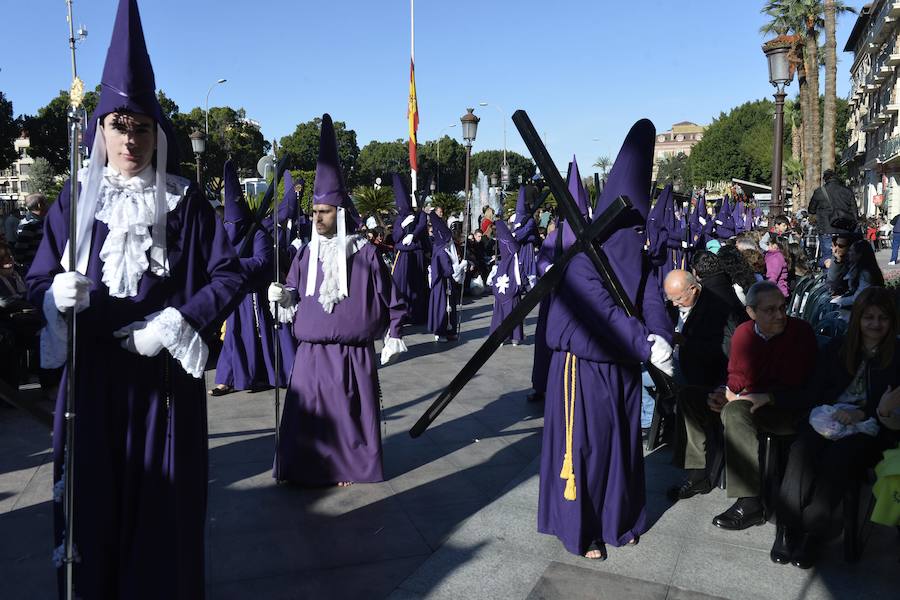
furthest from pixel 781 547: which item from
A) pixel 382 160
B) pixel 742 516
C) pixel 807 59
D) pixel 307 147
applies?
pixel 382 160

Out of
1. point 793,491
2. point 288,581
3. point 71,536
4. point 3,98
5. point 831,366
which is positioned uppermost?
point 3,98

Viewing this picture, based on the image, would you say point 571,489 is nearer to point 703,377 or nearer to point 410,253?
point 703,377

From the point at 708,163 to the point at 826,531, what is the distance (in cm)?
7565

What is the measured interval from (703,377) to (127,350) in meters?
3.77

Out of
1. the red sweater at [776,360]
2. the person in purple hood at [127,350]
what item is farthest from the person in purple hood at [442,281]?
the person in purple hood at [127,350]

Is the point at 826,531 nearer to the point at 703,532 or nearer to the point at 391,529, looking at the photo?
the point at 703,532

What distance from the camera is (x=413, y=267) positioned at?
13.4m

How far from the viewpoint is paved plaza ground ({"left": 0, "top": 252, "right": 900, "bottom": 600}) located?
386 centimetres

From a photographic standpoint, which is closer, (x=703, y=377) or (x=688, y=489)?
(x=688, y=489)

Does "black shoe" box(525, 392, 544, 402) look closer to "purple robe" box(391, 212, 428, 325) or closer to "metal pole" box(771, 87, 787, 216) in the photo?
"purple robe" box(391, 212, 428, 325)

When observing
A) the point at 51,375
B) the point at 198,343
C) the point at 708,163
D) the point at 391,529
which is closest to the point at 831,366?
the point at 391,529

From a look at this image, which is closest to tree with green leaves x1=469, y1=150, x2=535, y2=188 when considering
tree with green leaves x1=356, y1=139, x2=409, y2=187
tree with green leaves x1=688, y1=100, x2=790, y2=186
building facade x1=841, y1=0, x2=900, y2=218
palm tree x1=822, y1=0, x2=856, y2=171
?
tree with green leaves x1=356, y1=139, x2=409, y2=187

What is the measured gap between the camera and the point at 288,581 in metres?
3.93

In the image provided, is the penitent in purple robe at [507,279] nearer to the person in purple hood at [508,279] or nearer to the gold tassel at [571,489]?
→ the person in purple hood at [508,279]
